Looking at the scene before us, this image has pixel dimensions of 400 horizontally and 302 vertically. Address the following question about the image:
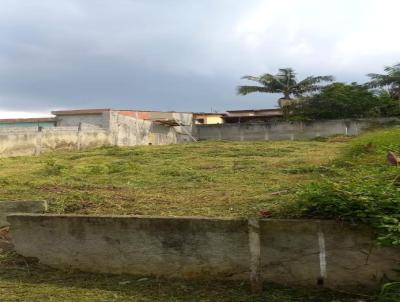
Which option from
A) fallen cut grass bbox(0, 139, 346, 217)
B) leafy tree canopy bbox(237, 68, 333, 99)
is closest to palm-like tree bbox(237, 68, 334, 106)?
leafy tree canopy bbox(237, 68, 333, 99)

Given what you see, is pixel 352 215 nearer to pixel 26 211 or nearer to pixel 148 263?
pixel 148 263

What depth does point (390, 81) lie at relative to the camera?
28.8 m

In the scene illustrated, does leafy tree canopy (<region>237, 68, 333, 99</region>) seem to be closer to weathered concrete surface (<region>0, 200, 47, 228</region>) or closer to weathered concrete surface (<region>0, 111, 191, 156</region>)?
weathered concrete surface (<region>0, 111, 191, 156</region>)

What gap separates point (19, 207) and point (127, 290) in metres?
2.13

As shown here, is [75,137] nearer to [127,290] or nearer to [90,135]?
[90,135]

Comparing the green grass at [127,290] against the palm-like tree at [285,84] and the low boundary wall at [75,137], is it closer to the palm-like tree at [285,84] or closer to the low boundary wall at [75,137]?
the low boundary wall at [75,137]

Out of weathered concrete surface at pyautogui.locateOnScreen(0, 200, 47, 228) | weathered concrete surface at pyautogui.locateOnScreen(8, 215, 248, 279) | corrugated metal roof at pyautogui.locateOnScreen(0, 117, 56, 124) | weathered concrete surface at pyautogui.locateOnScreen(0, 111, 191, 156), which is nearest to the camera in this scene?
weathered concrete surface at pyautogui.locateOnScreen(8, 215, 248, 279)

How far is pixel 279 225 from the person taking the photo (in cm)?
380

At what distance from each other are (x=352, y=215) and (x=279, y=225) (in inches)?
22.1

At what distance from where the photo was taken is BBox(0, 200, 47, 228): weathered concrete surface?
531 centimetres

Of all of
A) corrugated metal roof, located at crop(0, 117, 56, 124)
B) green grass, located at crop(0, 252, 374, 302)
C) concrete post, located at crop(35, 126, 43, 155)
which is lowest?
green grass, located at crop(0, 252, 374, 302)

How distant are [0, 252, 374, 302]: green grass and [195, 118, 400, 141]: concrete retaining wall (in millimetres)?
21709

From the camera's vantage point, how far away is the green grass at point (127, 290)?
12.0ft

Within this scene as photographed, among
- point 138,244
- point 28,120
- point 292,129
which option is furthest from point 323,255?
point 28,120
